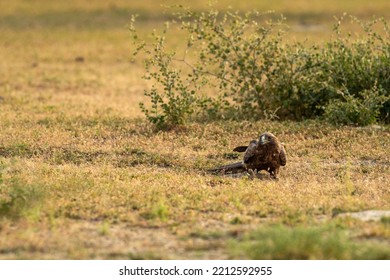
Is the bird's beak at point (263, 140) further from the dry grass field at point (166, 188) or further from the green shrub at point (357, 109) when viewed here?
the green shrub at point (357, 109)

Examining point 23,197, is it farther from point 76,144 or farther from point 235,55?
point 235,55

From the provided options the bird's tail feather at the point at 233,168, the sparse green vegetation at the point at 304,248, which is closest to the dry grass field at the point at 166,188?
the sparse green vegetation at the point at 304,248

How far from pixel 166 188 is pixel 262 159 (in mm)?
1339

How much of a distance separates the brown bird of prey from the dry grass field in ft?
0.63

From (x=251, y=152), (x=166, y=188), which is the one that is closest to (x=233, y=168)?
(x=251, y=152)

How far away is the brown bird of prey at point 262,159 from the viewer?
949 centimetres

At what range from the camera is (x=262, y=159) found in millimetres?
9516

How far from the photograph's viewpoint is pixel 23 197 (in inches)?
307

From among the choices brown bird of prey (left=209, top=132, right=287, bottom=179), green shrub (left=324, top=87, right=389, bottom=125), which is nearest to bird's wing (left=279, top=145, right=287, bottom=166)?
brown bird of prey (left=209, top=132, right=287, bottom=179)

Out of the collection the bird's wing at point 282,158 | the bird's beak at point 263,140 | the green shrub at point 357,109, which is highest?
the green shrub at point 357,109

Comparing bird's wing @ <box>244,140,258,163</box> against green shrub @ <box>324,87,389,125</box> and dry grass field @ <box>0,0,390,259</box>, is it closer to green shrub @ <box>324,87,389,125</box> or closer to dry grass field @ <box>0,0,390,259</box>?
dry grass field @ <box>0,0,390,259</box>

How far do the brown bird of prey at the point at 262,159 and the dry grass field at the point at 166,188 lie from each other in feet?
0.63

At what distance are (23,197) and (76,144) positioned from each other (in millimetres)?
3297
